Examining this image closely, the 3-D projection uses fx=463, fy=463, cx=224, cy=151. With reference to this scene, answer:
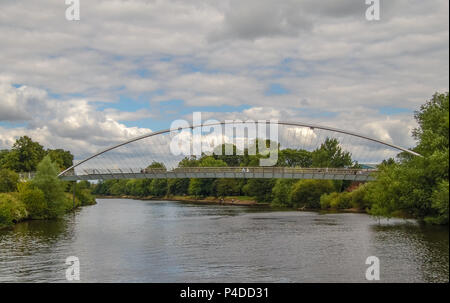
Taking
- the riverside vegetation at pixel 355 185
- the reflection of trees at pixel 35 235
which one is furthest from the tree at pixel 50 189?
the riverside vegetation at pixel 355 185

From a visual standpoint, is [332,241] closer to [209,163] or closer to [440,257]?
[440,257]

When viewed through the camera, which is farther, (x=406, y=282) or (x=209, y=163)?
(x=209, y=163)

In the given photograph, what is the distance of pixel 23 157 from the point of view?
83125mm

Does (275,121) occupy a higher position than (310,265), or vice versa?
(275,121)

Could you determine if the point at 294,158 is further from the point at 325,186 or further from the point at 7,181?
the point at 7,181

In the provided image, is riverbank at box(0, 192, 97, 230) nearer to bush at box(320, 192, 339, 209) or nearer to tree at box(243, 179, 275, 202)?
bush at box(320, 192, 339, 209)

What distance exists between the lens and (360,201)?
2923 inches

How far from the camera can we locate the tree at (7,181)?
198 feet

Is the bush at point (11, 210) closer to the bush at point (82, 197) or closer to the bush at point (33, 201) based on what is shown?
the bush at point (33, 201)

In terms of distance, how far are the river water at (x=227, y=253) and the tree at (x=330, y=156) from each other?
5503 cm

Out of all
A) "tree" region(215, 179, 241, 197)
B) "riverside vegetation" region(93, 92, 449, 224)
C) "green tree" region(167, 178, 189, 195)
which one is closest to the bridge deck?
"riverside vegetation" region(93, 92, 449, 224)

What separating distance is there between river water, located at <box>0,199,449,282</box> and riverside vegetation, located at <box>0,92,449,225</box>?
3.10 meters
